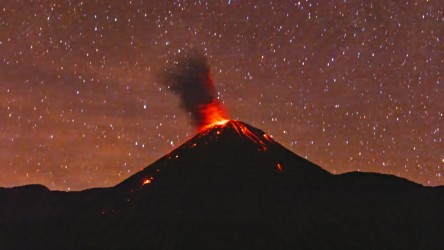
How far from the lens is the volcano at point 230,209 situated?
178ft

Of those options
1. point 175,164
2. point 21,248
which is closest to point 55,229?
point 21,248

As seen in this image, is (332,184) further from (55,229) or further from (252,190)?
(55,229)

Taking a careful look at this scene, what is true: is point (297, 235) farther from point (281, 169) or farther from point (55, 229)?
point (55, 229)

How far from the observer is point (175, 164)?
64188mm

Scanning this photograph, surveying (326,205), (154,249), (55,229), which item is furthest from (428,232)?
(55,229)

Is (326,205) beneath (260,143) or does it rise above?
beneath

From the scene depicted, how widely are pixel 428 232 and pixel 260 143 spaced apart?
18.1m

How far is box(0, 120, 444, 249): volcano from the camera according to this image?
54.2 m

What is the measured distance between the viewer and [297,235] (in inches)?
2133

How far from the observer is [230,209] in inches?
Result: 2270

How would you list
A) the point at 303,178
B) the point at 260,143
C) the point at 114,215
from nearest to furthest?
the point at 114,215 → the point at 303,178 → the point at 260,143

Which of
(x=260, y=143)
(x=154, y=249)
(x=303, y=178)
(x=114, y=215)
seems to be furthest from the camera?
(x=260, y=143)

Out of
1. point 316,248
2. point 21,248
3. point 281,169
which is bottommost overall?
point 316,248

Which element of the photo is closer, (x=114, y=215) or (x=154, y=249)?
(x=154, y=249)
